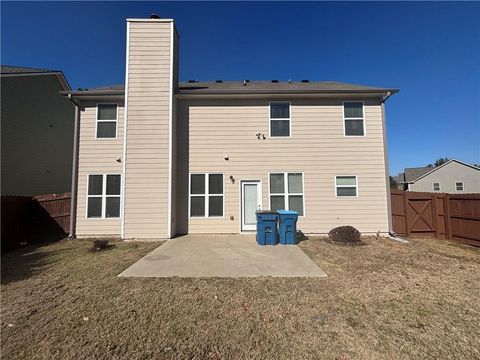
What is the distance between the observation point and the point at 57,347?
282 cm

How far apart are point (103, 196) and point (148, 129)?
11.1 feet

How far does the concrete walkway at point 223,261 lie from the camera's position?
5.32m

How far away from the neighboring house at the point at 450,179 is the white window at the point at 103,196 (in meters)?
36.7

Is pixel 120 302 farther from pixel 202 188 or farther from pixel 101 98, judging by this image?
pixel 101 98

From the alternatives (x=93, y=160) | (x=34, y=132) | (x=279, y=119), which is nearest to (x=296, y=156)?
(x=279, y=119)

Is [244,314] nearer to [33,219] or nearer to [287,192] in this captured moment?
[287,192]

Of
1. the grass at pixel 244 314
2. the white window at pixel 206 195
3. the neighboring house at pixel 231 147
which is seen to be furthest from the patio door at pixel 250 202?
the grass at pixel 244 314

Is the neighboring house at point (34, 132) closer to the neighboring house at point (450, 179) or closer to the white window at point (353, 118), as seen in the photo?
the white window at point (353, 118)

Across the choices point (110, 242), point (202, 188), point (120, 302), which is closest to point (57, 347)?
point (120, 302)

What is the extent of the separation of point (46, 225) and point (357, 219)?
12.9 m

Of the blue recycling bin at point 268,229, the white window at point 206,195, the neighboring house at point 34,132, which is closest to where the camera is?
the blue recycling bin at point 268,229

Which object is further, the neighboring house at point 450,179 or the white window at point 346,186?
the neighboring house at point 450,179

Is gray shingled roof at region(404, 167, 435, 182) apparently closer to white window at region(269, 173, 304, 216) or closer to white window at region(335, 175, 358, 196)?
white window at region(335, 175, 358, 196)

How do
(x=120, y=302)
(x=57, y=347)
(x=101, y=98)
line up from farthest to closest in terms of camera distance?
1. (x=101, y=98)
2. (x=120, y=302)
3. (x=57, y=347)
